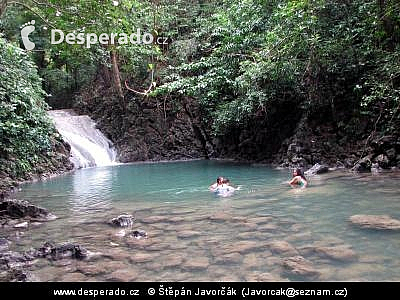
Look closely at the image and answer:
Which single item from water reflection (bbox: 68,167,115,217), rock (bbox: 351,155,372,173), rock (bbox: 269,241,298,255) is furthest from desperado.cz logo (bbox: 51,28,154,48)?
rock (bbox: 351,155,372,173)

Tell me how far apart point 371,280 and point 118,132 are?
19905 millimetres

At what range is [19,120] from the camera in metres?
13.4

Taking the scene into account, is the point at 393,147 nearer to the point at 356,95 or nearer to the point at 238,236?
the point at 356,95

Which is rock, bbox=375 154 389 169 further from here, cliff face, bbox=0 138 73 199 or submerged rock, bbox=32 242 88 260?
cliff face, bbox=0 138 73 199

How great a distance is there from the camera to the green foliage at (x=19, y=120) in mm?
13250

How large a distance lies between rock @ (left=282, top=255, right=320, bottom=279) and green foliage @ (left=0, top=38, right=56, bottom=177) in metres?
9.97

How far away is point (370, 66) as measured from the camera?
14062 mm

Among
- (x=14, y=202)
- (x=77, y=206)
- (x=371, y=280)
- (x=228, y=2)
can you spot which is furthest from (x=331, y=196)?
(x=228, y=2)

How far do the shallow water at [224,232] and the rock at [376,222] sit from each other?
0.18 m

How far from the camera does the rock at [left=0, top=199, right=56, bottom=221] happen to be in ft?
28.6

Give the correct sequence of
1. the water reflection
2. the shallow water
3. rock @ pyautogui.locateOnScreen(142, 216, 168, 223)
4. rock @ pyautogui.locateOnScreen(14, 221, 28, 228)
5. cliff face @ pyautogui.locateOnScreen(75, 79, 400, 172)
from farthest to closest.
Answer: cliff face @ pyautogui.locateOnScreen(75, 79, 400, 172)
the water reflection
rock @ pyautogui.locateOnScreen(142, 216, 168, 223)
rock @ pyautogui.locateOnScreen(14, 221, 28, 228)
the shallow water

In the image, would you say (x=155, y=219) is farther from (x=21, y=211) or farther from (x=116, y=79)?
(x=116, y=79)

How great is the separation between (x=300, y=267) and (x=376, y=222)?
2521 millimetres

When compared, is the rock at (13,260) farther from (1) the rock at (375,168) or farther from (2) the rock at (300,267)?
(1) the rock at (375,168)
